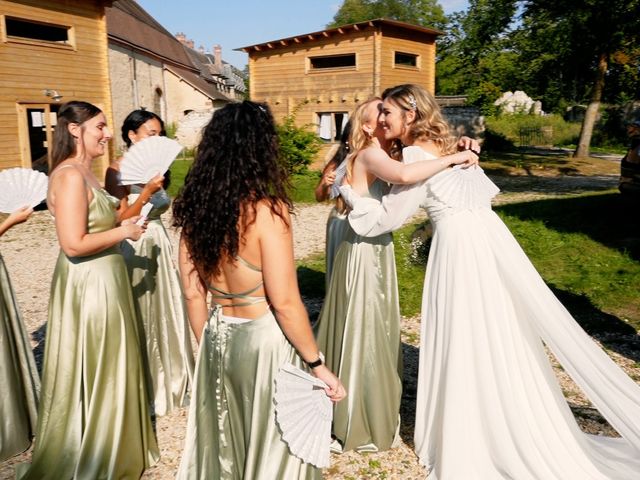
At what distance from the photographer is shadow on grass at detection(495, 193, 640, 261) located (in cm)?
877

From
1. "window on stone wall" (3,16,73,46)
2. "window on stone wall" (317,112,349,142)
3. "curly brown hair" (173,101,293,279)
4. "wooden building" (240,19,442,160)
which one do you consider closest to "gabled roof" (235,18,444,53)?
"wooden building" (240,19,442,160)

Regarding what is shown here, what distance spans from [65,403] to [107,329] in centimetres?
50

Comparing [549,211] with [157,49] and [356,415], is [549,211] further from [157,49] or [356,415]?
[157,49]

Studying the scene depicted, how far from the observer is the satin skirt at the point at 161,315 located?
14.4 feet

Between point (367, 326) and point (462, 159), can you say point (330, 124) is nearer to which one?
point (367, 326)

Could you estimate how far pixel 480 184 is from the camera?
10.5 feet

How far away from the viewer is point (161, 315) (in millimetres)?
4508

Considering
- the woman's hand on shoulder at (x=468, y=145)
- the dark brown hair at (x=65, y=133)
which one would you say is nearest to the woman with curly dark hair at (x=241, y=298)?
the dark brown hair at (x=65, y=133)

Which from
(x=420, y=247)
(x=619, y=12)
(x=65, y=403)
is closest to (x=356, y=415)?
(x=65, y=403)

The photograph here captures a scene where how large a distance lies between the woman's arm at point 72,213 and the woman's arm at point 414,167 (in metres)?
1.69

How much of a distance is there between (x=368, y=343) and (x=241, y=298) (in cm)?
157

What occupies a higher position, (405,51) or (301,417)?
(405,51)

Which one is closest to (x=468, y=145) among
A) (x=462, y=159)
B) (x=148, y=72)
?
(x=462, y=159)

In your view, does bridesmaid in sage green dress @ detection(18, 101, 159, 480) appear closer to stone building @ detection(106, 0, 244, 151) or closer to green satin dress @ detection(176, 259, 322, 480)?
green satin dress @ detection(176, 259, 322, 480)
